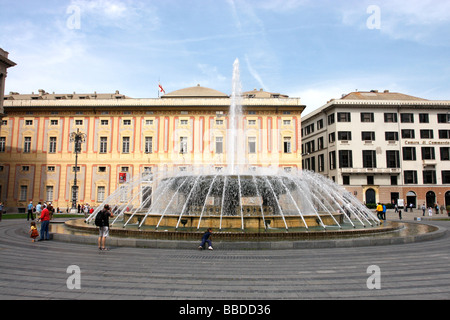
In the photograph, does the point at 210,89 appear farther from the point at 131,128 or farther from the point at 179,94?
the point at 131,128

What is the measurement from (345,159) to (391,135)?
767 centimetres

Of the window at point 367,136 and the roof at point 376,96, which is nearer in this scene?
the window at point 367,136

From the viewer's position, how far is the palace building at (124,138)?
39969 mm

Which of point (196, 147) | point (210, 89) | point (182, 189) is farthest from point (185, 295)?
point (210, 89)

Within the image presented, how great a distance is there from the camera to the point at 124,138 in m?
40.9

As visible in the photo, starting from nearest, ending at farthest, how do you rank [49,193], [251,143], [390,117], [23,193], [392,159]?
[49,193], [23,193], [251,143], [392,159], [390,117]

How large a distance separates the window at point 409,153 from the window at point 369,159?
14.3 ft

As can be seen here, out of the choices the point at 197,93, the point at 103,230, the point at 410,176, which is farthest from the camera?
the point at 197,93

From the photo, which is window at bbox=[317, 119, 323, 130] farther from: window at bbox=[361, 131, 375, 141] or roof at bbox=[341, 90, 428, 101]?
window at bbox=[361, 131, 375, 141]

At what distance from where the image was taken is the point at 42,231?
11.2m

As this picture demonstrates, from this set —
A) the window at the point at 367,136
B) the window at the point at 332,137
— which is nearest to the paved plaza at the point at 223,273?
the window at the point at 332,137

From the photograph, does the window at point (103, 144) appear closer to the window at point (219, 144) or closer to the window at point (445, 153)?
the window at point (219, 144)

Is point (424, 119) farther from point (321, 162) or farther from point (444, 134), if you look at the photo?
point (321, 162)

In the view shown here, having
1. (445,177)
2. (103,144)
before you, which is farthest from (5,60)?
(445,177)
